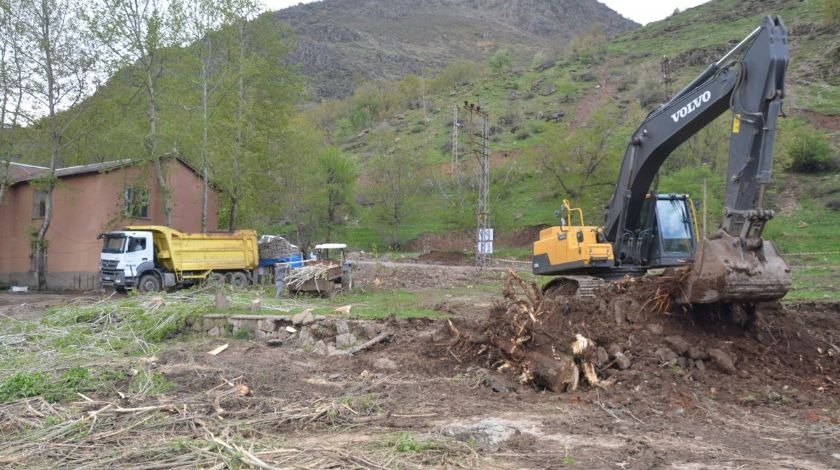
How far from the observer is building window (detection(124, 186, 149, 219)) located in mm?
27172

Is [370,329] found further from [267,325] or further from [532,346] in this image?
[532,346]

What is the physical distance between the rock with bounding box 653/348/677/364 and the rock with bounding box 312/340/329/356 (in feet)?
18.5

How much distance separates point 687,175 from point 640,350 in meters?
26.7

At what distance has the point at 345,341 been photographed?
38.7ft

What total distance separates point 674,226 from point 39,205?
27.3 m

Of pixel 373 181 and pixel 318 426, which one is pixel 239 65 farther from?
pixel 318 426

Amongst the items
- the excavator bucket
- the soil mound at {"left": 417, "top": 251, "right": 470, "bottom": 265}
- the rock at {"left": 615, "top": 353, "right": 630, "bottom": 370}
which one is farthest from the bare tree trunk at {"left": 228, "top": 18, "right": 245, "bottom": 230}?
the excavator bucket

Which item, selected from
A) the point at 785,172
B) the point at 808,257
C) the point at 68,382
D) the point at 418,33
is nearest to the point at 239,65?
the point at 68,382

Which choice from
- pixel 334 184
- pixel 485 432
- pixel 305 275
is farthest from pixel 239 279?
pixel 485 432

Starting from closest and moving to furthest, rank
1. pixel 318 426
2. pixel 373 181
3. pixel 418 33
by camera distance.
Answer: pixel 318 426 < pixel 373 181 < pixel 418 33

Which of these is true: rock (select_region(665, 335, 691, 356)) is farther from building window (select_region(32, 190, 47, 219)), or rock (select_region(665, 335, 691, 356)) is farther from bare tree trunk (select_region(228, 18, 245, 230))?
building window (select_region(32, 190, 47, 219))

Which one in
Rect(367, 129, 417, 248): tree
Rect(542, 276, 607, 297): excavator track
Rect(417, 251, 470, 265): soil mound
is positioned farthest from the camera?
Rect(367, 129, 417, 248): tree

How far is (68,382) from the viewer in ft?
29.4

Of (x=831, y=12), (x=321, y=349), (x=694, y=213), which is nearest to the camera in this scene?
(x=321, y=349)
